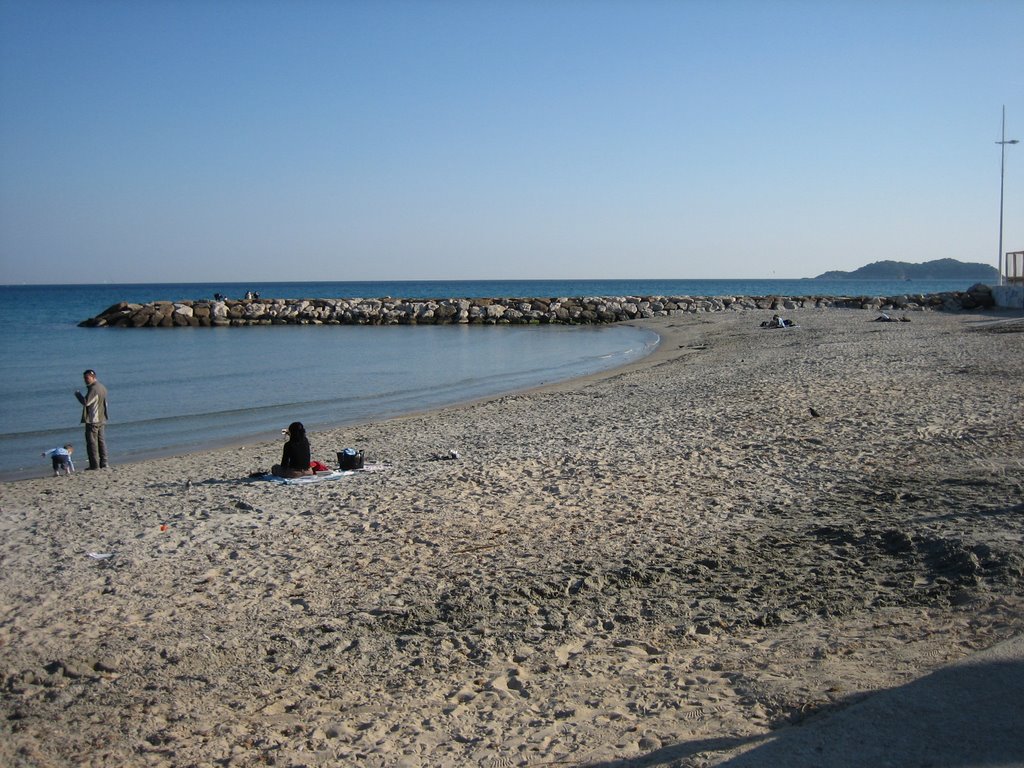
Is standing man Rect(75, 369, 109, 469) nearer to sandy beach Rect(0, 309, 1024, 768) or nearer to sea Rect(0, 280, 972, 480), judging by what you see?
sea Rect(0, 280, 972, 480)

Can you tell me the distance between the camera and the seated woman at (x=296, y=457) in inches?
437

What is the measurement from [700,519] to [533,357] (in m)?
25.7

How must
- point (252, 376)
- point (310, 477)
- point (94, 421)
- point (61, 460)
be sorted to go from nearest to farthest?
point (310, 477) < point (61, 460) < point (94, 421) < point (252, 376)

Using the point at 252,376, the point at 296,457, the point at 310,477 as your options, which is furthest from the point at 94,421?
the point at 252,376

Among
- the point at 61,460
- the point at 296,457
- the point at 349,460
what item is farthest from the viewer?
the point at 61,460

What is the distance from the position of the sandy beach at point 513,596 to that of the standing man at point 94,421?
1.20 meters

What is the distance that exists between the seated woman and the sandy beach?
41 cm

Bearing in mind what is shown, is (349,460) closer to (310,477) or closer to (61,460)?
(310,477)

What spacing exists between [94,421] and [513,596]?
950 centimetres

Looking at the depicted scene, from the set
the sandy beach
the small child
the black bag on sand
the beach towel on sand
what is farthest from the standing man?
the black bag on sand

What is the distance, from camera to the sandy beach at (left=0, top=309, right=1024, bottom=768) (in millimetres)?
4773

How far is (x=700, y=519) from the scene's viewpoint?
8.53m

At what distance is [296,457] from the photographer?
11.2 m

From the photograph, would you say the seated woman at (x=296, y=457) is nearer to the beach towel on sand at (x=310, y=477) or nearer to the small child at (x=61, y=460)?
the beach towel on sand at (x=310, y=477)
